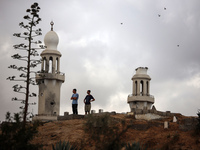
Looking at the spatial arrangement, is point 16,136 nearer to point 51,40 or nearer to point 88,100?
point 88,100

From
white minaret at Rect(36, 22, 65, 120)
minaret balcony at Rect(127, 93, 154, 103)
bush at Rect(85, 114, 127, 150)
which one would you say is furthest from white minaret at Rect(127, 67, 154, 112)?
bush at Rect(85, 114, 127, 150)

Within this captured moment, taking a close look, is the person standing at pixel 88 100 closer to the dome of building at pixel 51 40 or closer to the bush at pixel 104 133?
the bush at pixel 104 133

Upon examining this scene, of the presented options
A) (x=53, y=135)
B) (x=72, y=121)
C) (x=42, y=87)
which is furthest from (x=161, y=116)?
(x=42, y=87)

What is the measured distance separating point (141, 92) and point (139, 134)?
93.6 feet

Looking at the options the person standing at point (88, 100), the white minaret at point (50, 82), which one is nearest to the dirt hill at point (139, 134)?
the person standing at point (88, 100)

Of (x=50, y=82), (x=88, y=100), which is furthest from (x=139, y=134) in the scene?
(x=50, y=82)

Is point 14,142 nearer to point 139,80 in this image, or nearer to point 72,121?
point 72,121

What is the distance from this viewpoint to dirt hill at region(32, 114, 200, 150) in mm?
27031

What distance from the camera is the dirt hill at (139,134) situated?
88.7ft

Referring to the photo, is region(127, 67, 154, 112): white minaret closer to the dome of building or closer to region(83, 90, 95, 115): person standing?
the dome of building

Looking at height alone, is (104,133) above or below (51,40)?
below

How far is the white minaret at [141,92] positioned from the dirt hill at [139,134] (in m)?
23.6

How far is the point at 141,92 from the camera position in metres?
57.8

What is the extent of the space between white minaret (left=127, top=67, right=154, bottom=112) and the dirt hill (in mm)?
23596
